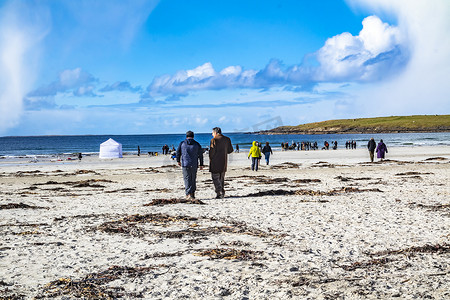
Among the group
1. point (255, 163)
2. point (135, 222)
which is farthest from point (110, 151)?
point (135, 222)

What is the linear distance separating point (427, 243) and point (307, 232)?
2.00m

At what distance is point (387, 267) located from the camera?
5621 millimetres

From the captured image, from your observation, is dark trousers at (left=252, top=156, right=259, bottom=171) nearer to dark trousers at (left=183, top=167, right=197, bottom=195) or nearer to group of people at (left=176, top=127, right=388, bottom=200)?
group of people at (left=176, top=127, right=388, bottom=200)

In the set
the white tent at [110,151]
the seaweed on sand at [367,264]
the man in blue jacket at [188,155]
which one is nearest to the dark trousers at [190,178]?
the man in blue jacket at [188,155]

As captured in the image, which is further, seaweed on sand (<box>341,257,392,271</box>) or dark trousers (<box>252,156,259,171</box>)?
dark trousers (<box>252,156,259,171</box>)

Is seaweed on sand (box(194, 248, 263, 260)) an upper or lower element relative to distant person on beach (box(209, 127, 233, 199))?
lower

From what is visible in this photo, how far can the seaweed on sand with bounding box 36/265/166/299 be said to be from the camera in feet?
15.7

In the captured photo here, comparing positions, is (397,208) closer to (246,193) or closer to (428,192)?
(428,192)

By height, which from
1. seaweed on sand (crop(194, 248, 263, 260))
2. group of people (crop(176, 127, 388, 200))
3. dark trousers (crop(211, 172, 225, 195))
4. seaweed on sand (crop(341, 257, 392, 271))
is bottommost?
seaweed on sand (crop(341, 257, 392, 271))

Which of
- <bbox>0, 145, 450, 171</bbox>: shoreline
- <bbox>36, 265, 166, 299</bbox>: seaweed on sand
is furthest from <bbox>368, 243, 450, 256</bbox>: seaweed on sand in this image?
<bbox>0, 145, 450, 171</bbox>: shoreline

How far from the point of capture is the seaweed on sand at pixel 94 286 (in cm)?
479

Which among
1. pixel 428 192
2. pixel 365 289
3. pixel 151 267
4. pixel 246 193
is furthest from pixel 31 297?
pixel 428 192

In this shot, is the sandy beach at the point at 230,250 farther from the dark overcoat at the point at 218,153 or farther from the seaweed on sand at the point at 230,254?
the dark overcoat at the point at 218,153

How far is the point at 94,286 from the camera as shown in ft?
16.6
